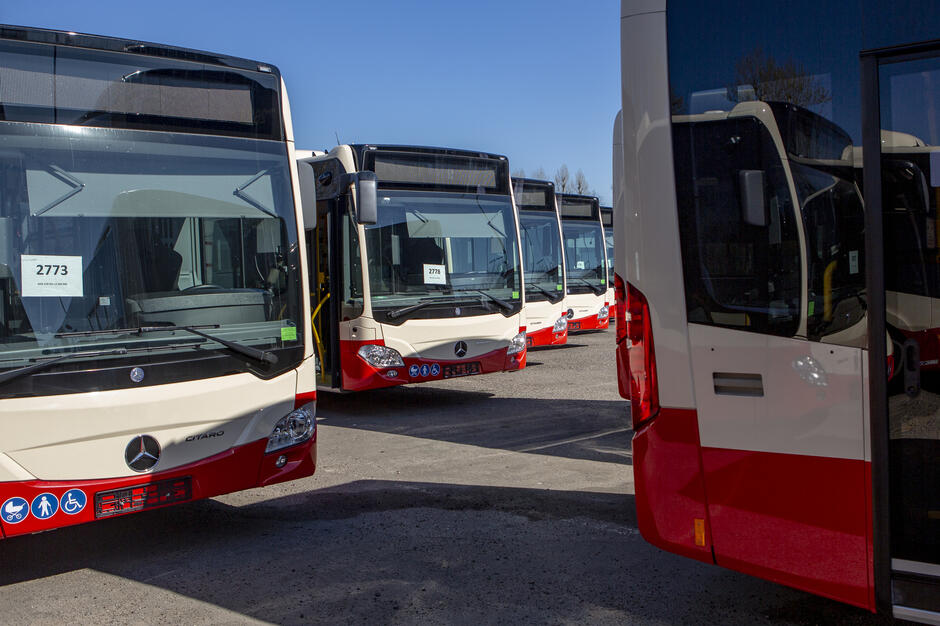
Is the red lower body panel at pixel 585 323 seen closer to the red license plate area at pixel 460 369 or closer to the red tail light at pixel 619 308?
the red license plate area at pixel 460 369

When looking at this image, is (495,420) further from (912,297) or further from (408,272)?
(912,297)

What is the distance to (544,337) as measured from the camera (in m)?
15.3

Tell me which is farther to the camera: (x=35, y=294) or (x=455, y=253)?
(x=455, y=253)

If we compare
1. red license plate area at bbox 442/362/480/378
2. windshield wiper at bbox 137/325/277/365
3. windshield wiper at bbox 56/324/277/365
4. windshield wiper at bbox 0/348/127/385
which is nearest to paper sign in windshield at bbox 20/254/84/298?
windshield wiper at bbox 56/324/277/365

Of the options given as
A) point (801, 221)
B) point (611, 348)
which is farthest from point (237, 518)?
point (611, 348)

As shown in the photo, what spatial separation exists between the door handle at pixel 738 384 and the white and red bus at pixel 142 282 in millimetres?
2876

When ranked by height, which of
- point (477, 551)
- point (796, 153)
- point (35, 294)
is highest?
point (796, 153)

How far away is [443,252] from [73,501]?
6.08 m

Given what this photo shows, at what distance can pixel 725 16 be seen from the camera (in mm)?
3488

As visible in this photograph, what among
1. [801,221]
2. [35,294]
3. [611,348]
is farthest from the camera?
[611,348]

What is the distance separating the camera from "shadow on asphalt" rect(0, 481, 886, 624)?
428 cm

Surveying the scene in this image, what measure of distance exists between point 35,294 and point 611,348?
14.2 m

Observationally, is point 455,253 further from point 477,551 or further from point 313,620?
point 313,620

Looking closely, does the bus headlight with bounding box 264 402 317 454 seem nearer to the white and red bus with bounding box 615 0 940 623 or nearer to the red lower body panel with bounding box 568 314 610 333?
the white and red bus with bounding box 615 0 940 623
